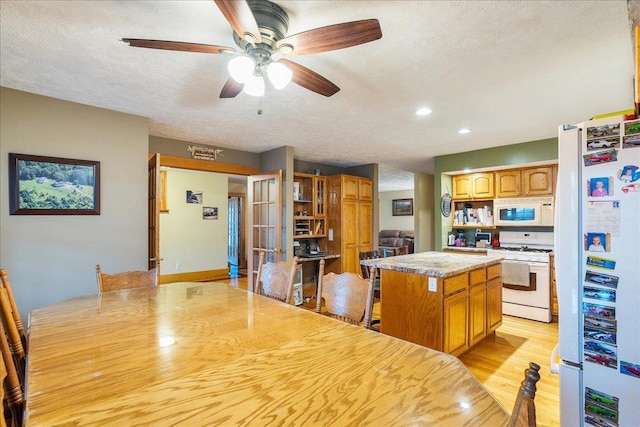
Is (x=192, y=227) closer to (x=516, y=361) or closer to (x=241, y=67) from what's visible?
(x=241, y=67)

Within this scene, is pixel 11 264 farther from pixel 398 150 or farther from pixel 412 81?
pixel 398 150

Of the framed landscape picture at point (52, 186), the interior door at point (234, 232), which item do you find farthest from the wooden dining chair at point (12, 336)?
the interior door at point (234, 232)

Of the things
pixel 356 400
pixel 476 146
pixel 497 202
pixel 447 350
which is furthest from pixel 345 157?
pixel 356 400

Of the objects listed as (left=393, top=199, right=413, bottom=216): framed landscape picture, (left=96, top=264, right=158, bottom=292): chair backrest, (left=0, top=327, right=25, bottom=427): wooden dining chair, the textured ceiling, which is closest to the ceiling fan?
the textured ceiling

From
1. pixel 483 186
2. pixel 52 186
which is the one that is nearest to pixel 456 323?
pixel 483 186

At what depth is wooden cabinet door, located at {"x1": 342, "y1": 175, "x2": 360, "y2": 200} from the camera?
18.0ft

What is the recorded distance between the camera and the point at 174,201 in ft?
21.1

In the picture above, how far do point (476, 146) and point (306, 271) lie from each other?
134 inches

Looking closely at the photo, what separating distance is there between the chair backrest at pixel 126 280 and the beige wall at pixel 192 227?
4.20 meters

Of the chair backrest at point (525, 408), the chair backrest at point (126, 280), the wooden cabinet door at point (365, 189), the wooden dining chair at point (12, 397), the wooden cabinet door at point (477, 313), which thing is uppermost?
the wooden cabinet door at point (365, 189)

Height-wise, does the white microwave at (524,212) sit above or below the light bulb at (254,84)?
below

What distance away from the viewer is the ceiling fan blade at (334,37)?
133cm

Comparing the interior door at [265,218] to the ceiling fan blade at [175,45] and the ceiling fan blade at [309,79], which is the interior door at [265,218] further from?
the ceiling fan blade at [175,45]

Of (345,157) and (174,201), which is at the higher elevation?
(345,157)
